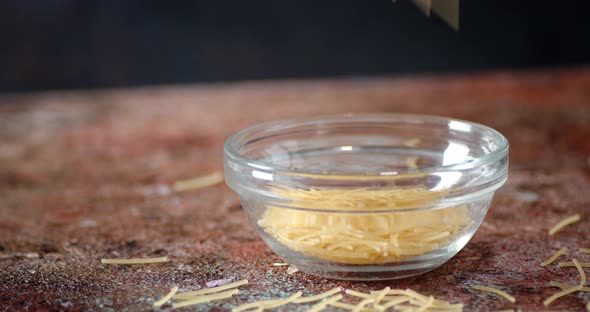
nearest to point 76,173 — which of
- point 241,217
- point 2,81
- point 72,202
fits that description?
point 72,202

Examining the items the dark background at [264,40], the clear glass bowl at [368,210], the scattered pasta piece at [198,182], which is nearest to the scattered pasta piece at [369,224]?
the clear glass bowl at [368,210]

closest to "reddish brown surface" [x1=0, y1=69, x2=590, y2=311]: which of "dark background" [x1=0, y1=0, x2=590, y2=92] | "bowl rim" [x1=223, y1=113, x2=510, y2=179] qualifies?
"bowl rim" [x1=223, y1=113, x2=510, y2=179]

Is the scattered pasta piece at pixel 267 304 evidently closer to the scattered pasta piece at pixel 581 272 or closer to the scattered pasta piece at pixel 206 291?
the scattered pasta piece at pixel 206 291

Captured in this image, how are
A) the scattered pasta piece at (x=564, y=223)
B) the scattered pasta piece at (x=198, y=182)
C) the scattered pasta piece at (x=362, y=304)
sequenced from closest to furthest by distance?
the scattered pasta piece at (x=362, y=304) → the scattered pasta piece at (x=564, y=223) → the scattered pasta piece at (x=198, y=182)

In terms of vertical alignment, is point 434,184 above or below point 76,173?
above

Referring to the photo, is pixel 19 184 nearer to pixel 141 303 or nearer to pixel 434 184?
pixel 141 303

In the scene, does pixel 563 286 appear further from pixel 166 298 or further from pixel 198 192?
pixel 198 192
